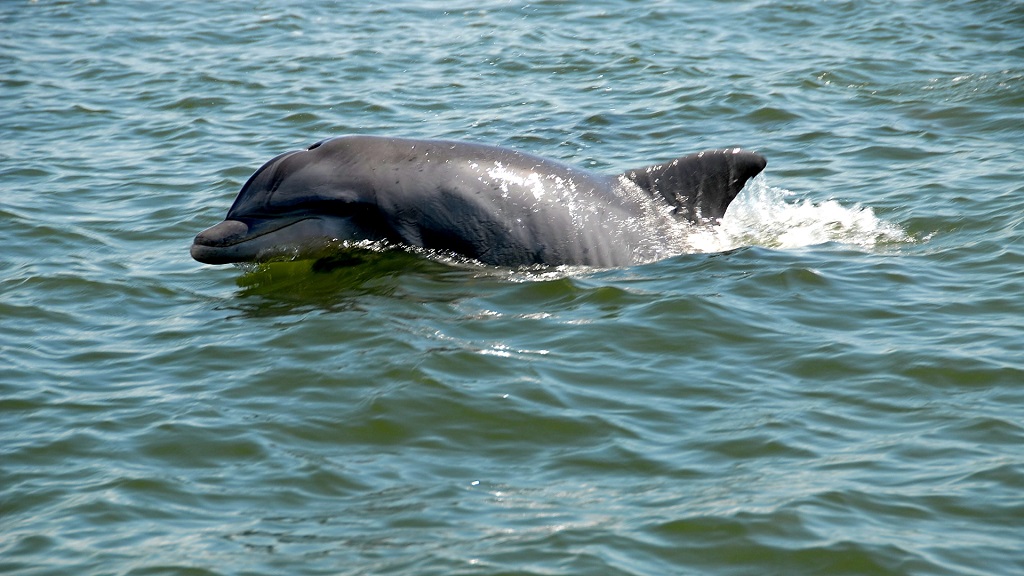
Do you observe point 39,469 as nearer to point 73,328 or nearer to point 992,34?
point 73,328

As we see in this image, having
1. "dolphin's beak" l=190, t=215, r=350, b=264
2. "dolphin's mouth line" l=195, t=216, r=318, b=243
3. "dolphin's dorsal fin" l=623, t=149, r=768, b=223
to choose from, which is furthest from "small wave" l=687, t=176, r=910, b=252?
"dolphin's mouth line" l=195, t=216, r=318, b=243

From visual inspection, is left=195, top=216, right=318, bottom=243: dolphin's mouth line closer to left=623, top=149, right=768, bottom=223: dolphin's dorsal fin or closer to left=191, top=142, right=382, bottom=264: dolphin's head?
left=191, top=142, right=382, bottom=264: dolphin's head

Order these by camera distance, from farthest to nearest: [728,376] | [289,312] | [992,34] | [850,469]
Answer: [992,34] → [289,312] → [728,376] → [850,469]

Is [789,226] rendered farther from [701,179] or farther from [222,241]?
[222,241]

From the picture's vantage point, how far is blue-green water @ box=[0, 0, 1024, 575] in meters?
6.82

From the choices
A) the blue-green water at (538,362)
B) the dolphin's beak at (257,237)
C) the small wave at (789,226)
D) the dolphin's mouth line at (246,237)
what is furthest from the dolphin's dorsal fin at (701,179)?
the dolphin's mouth line at (246,237)

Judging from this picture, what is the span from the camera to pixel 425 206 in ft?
34.3

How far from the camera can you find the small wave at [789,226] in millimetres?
11539

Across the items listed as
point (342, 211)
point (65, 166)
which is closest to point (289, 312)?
point (342, 211)

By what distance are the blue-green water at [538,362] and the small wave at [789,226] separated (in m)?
0.04

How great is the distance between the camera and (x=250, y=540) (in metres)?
6.79

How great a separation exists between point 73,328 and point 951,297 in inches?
271

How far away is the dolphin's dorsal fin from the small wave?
240mm

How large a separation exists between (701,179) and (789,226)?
1.66 metres
